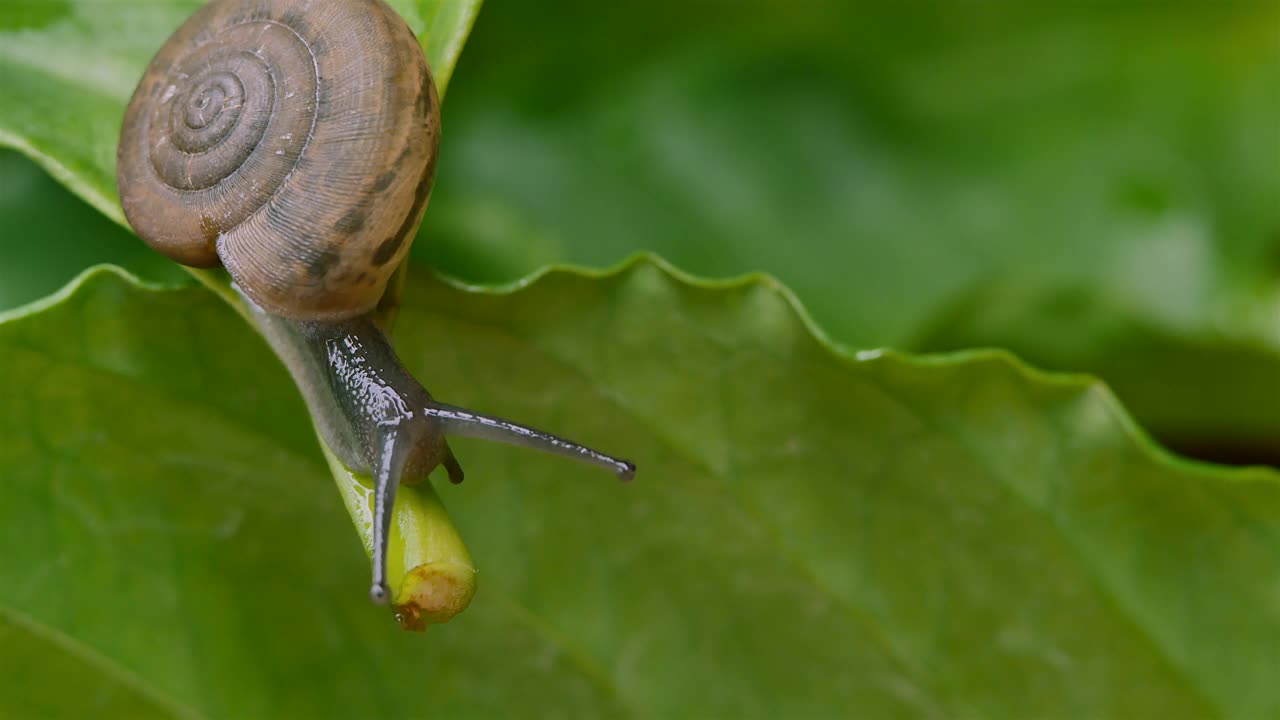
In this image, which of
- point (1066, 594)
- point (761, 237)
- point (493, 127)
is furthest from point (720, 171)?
point (1066, 594)

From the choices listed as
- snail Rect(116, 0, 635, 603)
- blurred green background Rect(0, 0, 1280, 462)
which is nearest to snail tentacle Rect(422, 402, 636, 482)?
snail Rect(116, 0, 635, 603)

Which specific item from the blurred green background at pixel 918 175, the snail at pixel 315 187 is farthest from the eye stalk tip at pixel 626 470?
the blurred green background at pixel 918 175

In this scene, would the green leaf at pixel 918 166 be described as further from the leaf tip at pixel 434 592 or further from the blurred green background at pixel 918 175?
the leaf tip at pixel 434 592

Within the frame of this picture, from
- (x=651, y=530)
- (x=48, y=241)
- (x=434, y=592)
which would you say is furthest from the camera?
(x=48, y=241)

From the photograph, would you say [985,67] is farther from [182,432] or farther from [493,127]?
[182,432]

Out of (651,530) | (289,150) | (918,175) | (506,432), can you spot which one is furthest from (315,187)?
(918,175)

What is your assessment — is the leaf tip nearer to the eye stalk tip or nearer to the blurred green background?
the eye stalk tip

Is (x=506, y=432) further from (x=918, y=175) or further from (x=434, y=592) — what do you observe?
(x=918, y=175)
